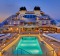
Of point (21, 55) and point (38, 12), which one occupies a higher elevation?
point (38, 12)

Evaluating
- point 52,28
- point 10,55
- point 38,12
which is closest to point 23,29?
point 52,28

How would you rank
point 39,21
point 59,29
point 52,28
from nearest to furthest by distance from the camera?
point 59,29
point 52,28
point 39,21

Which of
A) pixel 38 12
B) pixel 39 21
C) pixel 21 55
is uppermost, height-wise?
pixel 38 12

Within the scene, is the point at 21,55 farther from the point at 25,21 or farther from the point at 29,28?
the point at 25,21

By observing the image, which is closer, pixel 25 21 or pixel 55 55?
pixel 55 55

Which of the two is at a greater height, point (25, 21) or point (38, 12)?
point (38, 12)

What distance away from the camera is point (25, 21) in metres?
24.0

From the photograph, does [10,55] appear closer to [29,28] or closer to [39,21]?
[29,28]

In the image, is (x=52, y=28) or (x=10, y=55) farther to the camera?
(x=52, y=28)

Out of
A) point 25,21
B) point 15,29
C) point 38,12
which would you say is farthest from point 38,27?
point 38,12

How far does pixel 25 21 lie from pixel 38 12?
21.4ft

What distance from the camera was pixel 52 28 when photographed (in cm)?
1984

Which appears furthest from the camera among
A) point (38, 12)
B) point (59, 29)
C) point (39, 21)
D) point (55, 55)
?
point (38, 12)

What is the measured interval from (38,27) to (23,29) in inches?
75.6
